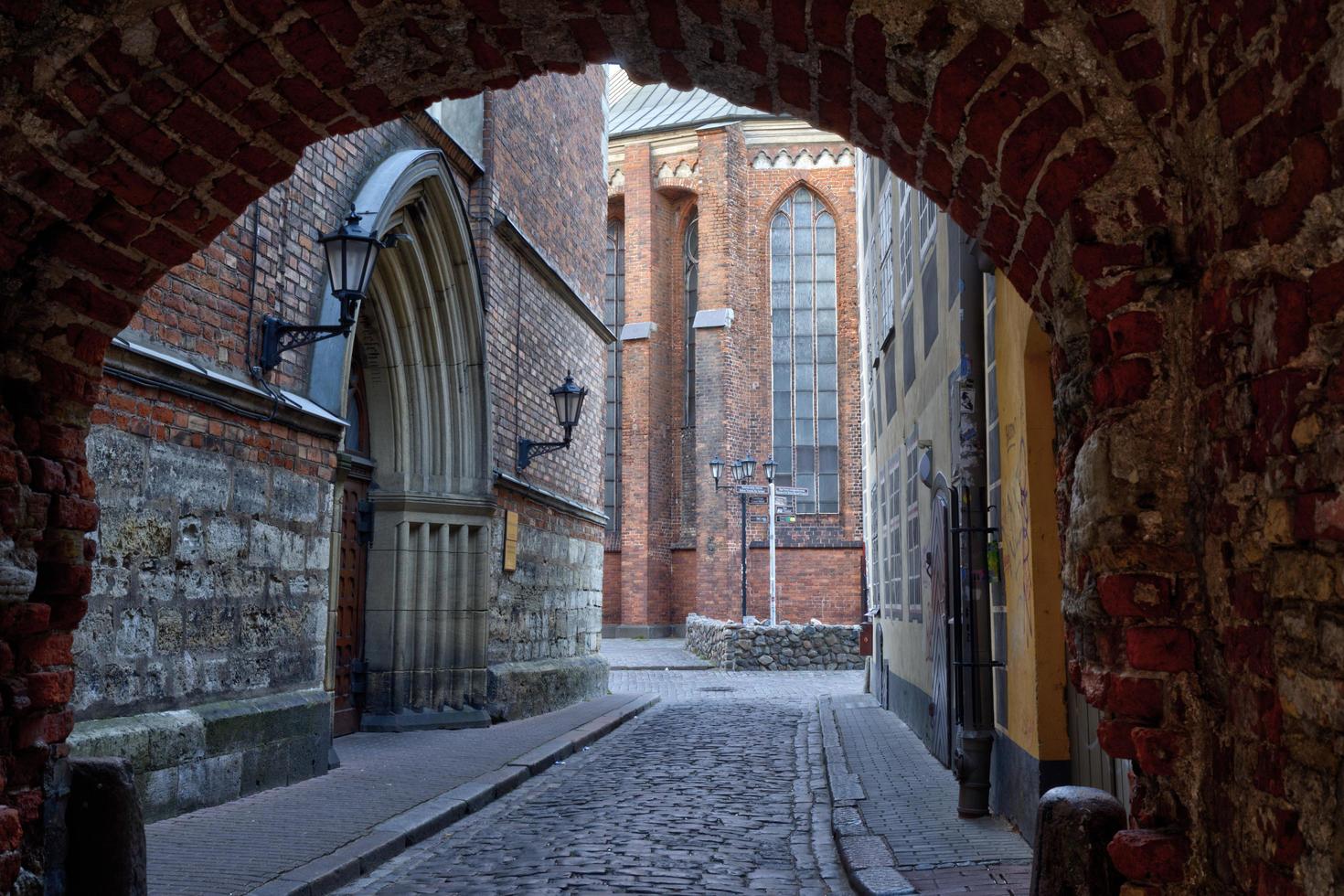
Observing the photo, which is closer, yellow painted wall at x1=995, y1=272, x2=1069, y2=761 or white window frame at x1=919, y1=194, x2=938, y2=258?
yellow painted wall at x1=995, y1=272, x2=1069, y2=761

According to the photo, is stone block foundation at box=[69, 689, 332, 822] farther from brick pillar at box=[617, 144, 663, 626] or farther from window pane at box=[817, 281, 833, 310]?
window pane at box=[817, 281, 833, 310]

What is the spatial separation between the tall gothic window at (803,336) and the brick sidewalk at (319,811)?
22.2 metres

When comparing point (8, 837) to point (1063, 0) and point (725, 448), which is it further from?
point (725, 448)

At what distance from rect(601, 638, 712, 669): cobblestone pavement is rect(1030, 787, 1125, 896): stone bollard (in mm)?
17820

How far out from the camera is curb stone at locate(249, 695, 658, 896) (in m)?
5.20

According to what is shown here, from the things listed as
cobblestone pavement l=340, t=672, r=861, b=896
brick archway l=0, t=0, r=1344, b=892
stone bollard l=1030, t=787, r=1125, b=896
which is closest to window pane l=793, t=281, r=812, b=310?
cobblestone pavement l=340, t=672, r=861, b=896

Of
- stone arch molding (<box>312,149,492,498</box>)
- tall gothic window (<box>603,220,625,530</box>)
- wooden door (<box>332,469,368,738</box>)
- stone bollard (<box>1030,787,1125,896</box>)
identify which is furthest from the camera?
tall gothic window (<box>603,220,625,530</box>)

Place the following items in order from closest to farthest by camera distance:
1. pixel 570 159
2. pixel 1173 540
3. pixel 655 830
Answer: pixel 1173 540
pixel 655 830
pixel 570 159

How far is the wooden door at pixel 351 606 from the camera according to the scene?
10672 millimetres

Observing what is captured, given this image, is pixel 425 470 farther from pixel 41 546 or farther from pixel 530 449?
pixel 41 546

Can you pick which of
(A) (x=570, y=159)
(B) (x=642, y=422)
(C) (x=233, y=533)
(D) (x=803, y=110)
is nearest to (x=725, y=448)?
(B) (x=642, y=422)

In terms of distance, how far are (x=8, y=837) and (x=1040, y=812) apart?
307 cm

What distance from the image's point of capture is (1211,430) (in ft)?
8.86

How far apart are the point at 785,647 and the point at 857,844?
56.2ft
